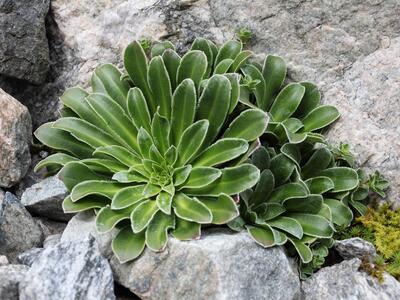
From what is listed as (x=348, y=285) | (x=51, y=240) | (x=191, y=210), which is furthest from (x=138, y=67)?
(x=348, y=285)

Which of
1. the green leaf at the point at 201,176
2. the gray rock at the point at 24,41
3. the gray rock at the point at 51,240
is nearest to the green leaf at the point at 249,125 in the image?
the green leaf at the point at 201,176

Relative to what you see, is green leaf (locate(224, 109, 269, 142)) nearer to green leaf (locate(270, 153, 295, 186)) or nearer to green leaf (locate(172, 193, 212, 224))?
green leaf (locate(270, 153, 295, 186))

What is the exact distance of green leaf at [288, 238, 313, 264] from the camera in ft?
11.0

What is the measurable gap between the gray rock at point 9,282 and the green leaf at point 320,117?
2.04 metres

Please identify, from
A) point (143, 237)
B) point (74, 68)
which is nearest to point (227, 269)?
point (143, 237)

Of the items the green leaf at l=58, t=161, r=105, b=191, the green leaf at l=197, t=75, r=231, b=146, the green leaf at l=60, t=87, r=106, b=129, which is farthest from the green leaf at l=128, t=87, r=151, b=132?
the green leaf at l=58, t=161, r=105, b=191

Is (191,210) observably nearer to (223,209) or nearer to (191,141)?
(223,209)

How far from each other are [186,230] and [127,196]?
1.38 feet

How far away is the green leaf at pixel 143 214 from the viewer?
10.6ft

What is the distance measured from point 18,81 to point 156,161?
61.2 inches

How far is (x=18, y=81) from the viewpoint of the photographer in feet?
14.9

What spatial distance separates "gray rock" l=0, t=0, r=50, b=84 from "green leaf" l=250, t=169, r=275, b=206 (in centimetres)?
194

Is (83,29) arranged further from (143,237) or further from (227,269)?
(227,269)

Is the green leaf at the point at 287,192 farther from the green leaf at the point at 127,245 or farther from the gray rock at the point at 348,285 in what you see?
the green leaf at the point at 127,245
